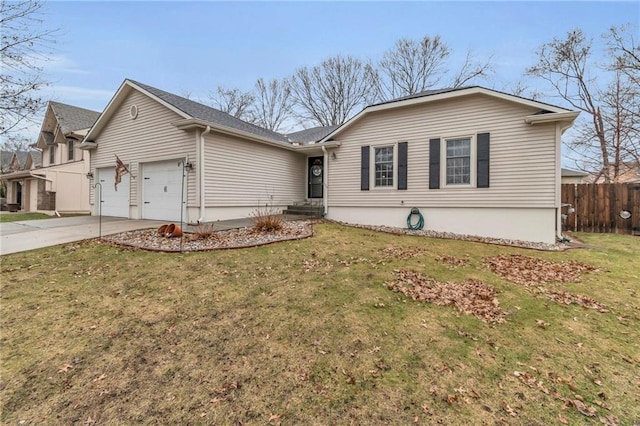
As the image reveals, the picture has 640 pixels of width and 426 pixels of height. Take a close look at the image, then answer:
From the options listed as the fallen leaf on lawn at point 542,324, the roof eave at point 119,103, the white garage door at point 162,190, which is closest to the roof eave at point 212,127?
the roof eave at point 119,103

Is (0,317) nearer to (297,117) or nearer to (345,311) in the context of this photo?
(345,311)

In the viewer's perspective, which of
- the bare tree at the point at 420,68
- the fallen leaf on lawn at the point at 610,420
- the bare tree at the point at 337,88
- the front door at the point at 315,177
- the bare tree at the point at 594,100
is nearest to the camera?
the fallen leaf on lawn at the point at 610,420

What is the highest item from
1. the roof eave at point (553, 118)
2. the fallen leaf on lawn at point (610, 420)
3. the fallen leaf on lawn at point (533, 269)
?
the roof eave at point (553, 118)

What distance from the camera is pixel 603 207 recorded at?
1091 cm

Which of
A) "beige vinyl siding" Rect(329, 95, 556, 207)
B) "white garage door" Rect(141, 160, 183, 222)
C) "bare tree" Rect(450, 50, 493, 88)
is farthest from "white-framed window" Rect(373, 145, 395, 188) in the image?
"bare tree" Rect(450, 50, 493, 88)

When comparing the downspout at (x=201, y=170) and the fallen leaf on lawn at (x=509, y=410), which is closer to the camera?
the fallen leaf on lawn at (x=509, y=410)

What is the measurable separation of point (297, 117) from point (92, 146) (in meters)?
18.5

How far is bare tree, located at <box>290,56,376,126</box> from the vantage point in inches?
1004

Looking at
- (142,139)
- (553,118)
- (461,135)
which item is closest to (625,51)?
(553,118)

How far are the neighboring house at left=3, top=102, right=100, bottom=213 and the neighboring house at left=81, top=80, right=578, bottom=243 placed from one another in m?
5.81

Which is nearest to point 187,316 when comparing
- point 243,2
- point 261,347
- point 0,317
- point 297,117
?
point 261,347

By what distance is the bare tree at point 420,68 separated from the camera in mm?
21891

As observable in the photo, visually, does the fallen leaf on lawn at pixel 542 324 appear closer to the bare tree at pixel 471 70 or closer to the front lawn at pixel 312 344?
the front lawn at pixel 312 344

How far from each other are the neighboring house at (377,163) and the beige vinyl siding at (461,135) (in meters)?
0.03
